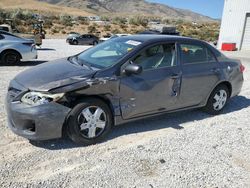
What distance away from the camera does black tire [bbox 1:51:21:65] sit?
1101 centimetres

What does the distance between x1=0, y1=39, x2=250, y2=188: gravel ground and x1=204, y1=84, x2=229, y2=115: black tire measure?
26.1 inches

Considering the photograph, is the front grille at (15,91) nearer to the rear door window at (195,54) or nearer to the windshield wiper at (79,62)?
the windshield wiper at (79,62)

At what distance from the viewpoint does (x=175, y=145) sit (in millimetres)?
4621

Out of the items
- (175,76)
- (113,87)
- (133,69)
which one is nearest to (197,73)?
(175,76)

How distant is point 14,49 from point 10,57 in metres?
0.32

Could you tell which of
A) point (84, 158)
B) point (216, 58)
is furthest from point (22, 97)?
point (216, 58)

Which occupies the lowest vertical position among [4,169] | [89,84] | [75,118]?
[4,169]

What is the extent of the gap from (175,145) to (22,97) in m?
2.30

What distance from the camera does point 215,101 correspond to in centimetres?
611

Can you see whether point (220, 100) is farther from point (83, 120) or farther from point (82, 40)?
point (82, 40)

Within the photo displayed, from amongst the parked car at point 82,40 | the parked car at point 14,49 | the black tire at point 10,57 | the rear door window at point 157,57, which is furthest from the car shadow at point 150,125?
the parked car at point 82,40

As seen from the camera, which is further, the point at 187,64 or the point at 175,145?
the point at 187,64

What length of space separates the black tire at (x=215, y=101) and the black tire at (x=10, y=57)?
7653 mm

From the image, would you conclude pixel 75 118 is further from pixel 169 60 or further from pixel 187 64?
pixel 187 64
